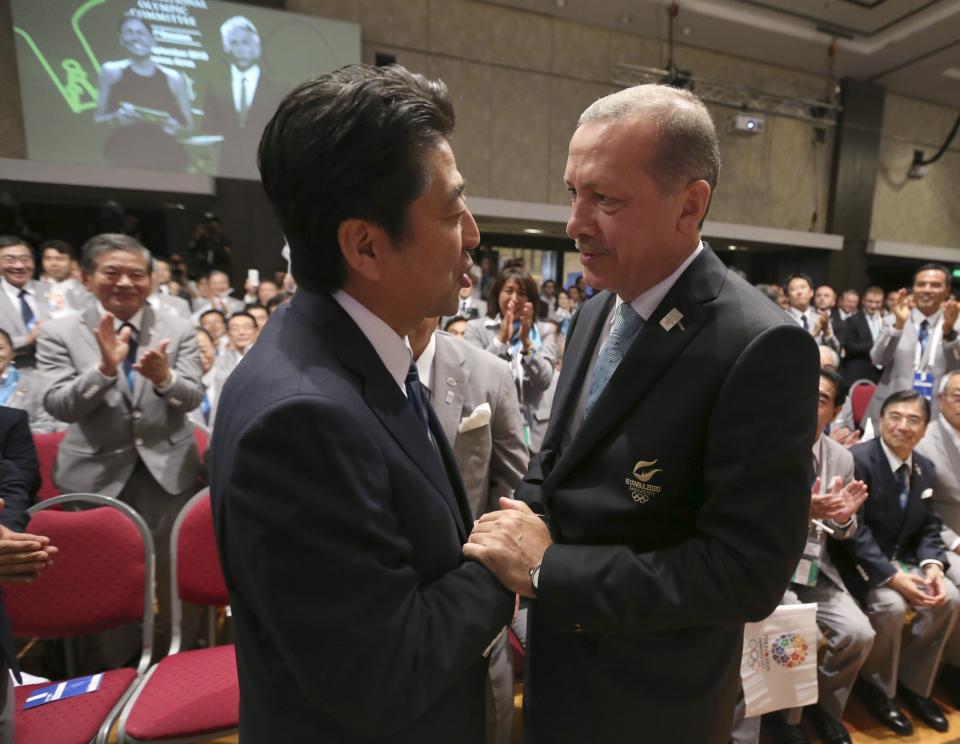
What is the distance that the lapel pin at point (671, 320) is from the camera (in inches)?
37.7

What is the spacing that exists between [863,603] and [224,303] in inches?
224

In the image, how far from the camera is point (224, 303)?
575 centimetres

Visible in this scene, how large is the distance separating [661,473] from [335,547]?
54 cm

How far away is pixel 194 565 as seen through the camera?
6.53ft

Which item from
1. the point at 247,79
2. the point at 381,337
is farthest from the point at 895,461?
the point at 247,79

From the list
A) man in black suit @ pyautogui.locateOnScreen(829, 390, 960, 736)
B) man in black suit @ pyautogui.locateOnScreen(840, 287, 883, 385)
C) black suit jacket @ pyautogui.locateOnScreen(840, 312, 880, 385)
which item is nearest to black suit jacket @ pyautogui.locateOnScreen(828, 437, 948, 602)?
man in black suit @ pyautogui.locateOnScreen(829, 390, 960, 736)

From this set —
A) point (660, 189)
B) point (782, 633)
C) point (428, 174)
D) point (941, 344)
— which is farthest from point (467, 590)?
point (941, 344)

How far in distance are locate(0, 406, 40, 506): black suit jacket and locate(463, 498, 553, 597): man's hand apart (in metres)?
1.93

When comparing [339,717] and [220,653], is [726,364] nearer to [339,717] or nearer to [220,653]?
[339,717]

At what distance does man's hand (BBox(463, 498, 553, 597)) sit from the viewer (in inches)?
34.0

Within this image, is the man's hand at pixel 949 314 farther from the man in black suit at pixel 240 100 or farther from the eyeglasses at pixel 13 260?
the man in black suit at pixel 240 100

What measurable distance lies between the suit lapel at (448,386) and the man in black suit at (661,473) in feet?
2.24

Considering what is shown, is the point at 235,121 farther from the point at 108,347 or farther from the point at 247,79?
the point at 108,347

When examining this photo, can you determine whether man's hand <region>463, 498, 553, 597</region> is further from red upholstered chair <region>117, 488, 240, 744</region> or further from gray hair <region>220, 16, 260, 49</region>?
gray hair <region>220, 16, 260, 49</region>
